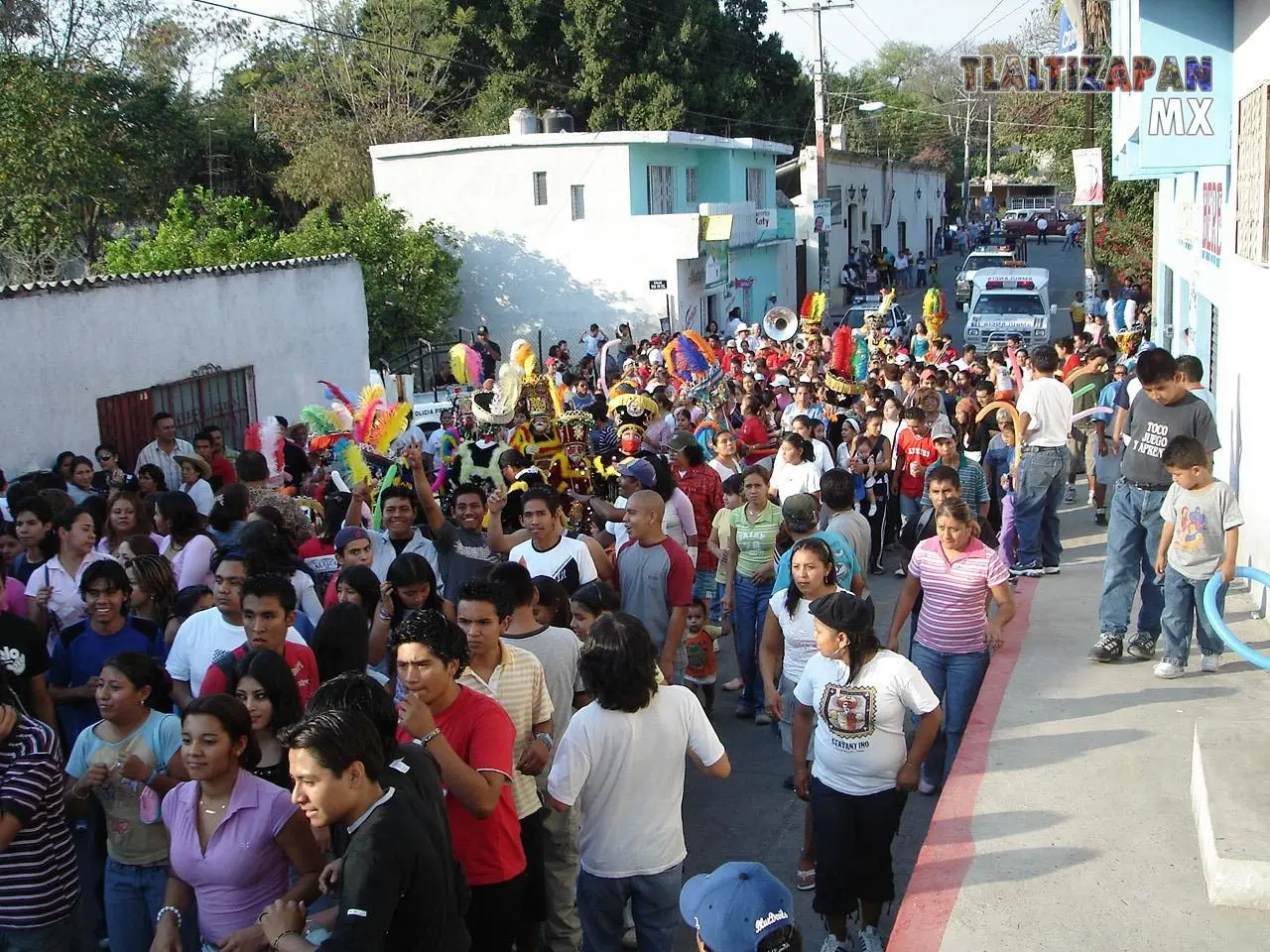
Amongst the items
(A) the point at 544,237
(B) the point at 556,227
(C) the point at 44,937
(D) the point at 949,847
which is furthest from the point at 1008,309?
(C) the point at 44,937

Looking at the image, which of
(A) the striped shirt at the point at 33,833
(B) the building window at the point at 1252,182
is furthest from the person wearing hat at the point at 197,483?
(B) the building window at the point at 1252,182

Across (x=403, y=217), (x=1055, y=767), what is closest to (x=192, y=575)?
(x=1055, y=767)

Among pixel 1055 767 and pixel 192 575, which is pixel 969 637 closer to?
pixel 1055 767

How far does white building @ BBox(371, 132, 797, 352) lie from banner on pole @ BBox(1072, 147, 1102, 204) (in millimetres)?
7510

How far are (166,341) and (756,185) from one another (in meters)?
25.0

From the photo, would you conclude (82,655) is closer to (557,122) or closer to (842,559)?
(842,559)

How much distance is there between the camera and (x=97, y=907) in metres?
5.65

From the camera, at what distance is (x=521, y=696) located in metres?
4.85

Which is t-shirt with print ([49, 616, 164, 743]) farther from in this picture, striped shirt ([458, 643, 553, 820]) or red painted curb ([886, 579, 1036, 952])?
red painted curb ([886, 579, 1036, 952])

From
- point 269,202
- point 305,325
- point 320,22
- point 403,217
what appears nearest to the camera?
point 305,325

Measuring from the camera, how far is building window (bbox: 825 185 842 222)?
43997mm

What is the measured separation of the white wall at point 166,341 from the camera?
485 inches

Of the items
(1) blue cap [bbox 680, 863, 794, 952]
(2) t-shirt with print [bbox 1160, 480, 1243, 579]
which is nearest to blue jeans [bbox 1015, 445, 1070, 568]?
(2) t-shirt with print [bbox 1160, 480, 1243, 579]

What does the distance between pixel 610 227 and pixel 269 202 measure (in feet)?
36.7
